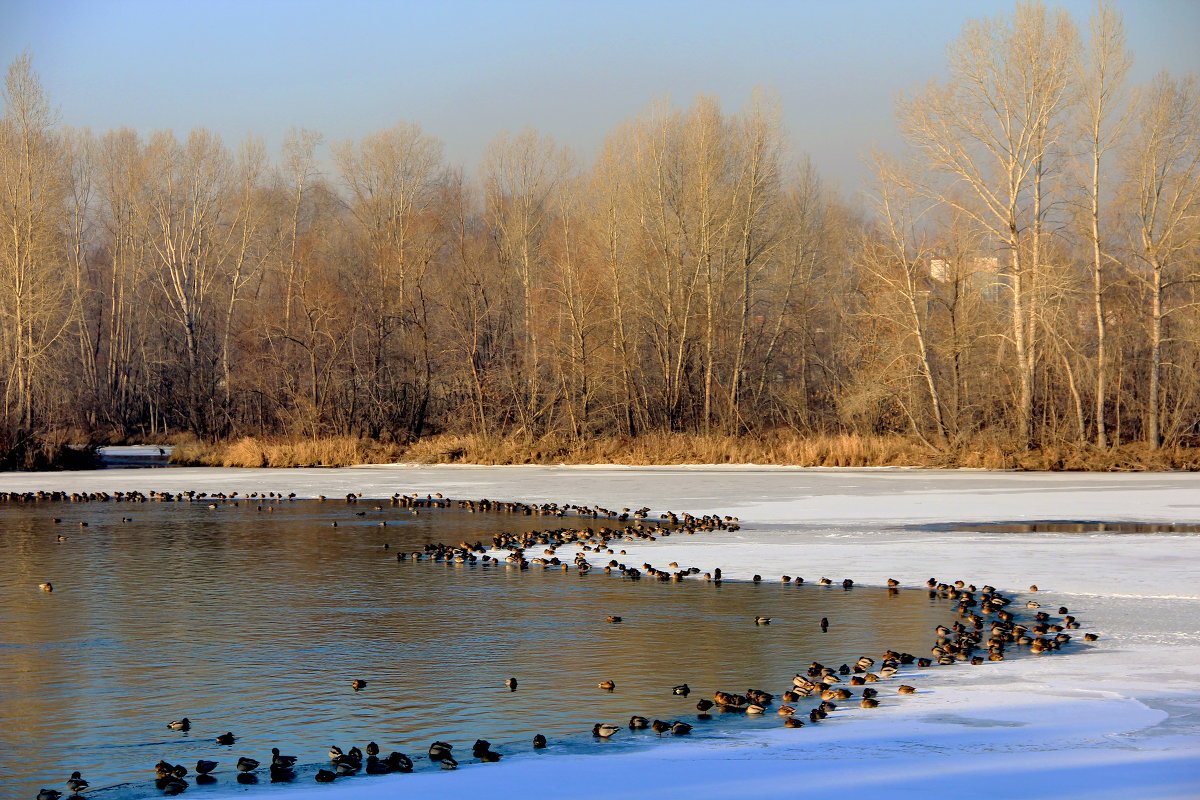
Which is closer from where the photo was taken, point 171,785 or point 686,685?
point 171,785

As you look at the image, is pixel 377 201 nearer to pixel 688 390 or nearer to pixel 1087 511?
pixel 688 390

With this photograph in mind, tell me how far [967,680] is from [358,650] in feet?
15.0

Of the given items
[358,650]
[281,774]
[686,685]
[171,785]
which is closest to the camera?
[171,785]

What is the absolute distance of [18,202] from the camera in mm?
40125

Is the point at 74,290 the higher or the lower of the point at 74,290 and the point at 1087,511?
the higher

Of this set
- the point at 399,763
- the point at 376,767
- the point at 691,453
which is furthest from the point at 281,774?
the point at 691,453

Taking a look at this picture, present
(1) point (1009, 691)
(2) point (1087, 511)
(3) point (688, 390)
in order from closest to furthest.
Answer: (1) point (1009, 691)
(2) point (1087, 511)
(3) point (688, 390)

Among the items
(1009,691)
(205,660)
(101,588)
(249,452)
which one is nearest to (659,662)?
(1009,691)

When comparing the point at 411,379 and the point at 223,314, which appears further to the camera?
the point at 223,314

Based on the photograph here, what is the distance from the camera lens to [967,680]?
7.47 meters

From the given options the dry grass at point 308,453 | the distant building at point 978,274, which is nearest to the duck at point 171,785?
the distant building at point 978,274


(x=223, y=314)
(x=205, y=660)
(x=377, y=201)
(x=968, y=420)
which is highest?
(x=377, y=201)

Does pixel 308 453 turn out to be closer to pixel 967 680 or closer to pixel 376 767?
pixel 967 680

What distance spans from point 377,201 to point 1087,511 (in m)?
42.6
